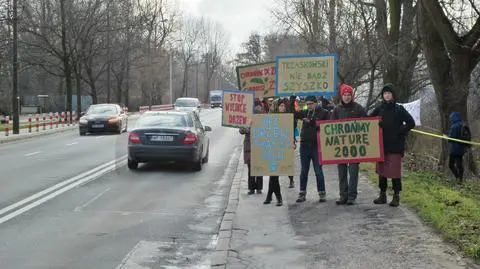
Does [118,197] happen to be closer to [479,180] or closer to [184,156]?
[184,156]

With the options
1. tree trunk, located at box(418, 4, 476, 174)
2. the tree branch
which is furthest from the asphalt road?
the tree branch

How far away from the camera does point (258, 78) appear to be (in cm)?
1321

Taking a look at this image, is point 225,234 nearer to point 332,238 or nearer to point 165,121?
point 332,238

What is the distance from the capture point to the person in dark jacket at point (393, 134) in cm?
901

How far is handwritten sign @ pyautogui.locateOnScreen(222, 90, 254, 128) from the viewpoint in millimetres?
10828

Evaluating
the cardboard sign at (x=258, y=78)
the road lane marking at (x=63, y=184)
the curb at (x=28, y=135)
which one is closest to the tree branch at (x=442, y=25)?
the cardboard sign at (x=258, y=78)

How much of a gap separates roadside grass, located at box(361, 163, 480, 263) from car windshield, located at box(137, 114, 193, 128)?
17.9 ft

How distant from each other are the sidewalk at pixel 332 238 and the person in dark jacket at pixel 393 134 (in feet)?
1.40

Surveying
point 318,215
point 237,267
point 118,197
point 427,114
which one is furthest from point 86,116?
point 237,267

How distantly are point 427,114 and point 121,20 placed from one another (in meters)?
31.2

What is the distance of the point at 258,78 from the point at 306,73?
1956 millimetres

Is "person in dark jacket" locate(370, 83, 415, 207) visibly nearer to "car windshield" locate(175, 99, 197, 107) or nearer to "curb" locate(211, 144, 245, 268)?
"curb" locate(211, 144, 245, 268)

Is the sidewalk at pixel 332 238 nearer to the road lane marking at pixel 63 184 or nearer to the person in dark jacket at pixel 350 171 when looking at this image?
the person in dark jacket at pixel 350 171

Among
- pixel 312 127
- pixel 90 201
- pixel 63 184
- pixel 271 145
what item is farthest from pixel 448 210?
pixel 63 184
